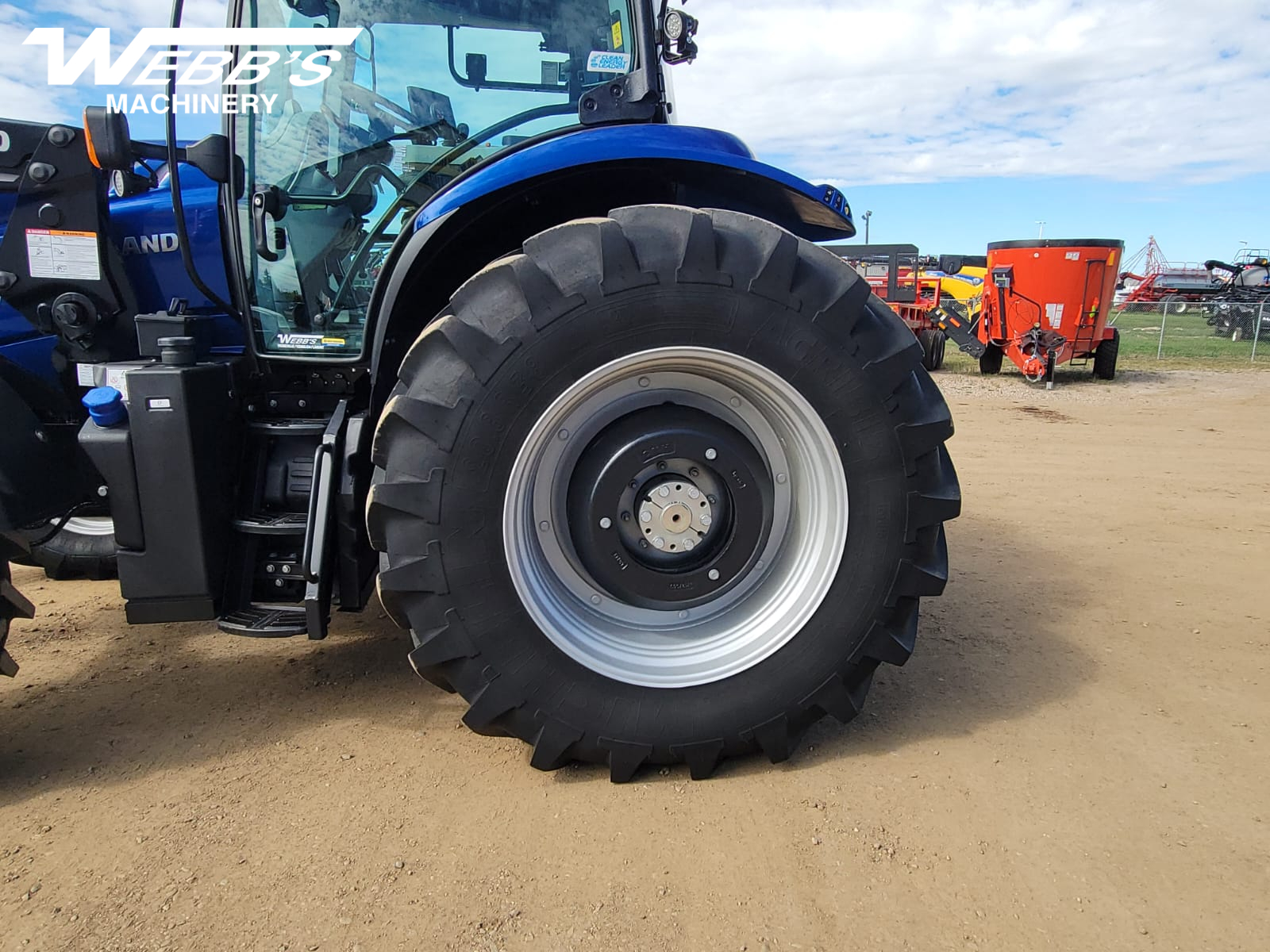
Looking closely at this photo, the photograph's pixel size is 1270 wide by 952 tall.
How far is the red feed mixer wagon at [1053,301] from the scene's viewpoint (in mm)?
11961

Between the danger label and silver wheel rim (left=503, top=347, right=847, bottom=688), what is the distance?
185 cm

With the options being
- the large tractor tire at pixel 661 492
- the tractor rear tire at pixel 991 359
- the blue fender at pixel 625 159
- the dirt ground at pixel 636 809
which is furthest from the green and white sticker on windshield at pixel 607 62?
the tractor rear tire at pixel 991 359

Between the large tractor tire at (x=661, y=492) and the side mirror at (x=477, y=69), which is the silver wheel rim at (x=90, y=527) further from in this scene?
the side mirror at (x=477, y=69)

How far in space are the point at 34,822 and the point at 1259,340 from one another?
24719mm

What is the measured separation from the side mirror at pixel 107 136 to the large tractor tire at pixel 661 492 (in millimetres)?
1031

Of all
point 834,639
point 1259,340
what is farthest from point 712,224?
point 1259,340

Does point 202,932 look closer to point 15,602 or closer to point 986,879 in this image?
point 15,602

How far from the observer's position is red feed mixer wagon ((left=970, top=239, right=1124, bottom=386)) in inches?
471

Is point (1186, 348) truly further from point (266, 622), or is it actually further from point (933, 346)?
point (266, 622)

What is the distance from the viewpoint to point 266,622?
96.5 inches

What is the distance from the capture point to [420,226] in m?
2.46

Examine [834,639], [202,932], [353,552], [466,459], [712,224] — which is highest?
[712,224]

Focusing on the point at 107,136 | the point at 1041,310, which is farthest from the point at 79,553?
the point at 1041,310

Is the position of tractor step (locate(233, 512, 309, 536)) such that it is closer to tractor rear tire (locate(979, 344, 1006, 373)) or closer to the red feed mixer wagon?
the red feed mixer wagon
